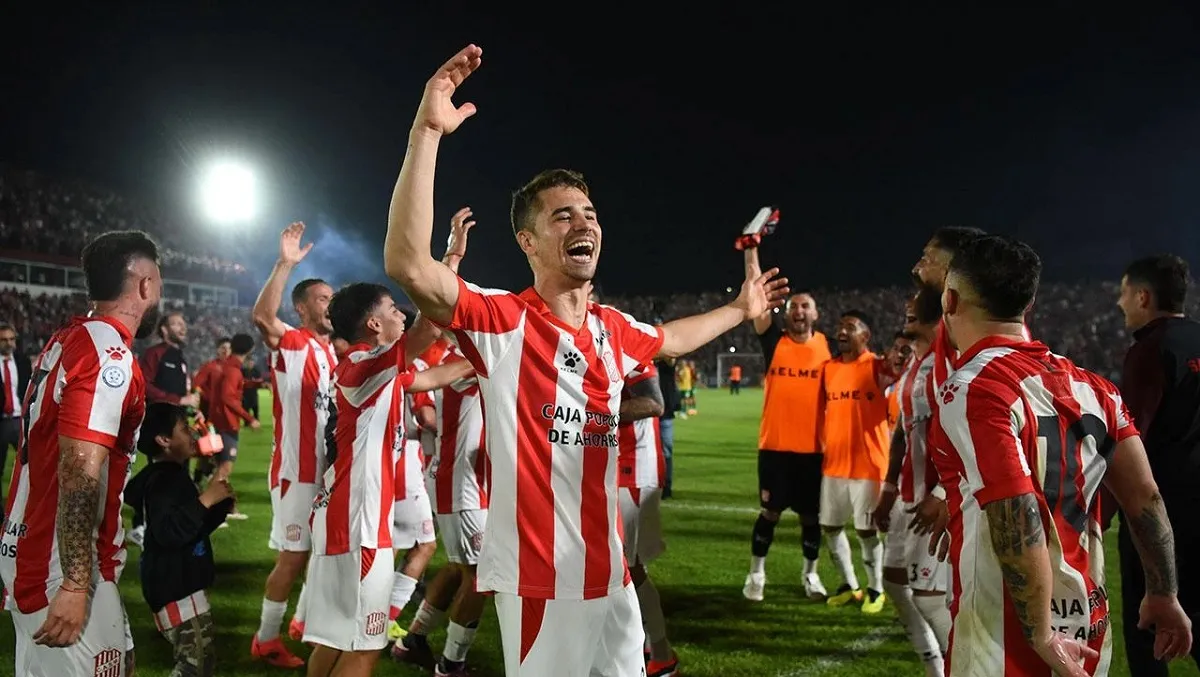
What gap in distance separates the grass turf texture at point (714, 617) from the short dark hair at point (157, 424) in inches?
86.1

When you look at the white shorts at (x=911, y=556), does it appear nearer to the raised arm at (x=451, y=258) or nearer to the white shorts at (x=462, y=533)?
the white shorts at (x=462, y=533)

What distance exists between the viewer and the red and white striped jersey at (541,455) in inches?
111

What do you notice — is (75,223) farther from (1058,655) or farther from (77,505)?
(1058,655)

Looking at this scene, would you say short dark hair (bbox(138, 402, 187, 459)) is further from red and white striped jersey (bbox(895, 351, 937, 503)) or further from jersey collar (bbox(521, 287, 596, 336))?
red and white striped jersey (bbox(895, 351, 937, 503))

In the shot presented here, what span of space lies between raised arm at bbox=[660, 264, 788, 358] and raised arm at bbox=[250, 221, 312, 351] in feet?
9.40

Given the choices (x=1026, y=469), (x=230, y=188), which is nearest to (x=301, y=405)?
(x=1026, y=469)

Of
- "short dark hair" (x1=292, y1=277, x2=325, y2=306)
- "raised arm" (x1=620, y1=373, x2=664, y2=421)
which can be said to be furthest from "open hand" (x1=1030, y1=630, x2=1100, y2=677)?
"short dark hair" (x1=292, y1=277, x2=325, y2=306)

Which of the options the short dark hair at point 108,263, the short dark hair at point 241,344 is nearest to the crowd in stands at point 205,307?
the short dark hair at point 241,344

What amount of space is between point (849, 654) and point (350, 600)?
11.7 feet

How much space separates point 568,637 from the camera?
2.78 metres

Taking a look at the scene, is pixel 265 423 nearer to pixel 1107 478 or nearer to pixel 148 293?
pixel 148 293

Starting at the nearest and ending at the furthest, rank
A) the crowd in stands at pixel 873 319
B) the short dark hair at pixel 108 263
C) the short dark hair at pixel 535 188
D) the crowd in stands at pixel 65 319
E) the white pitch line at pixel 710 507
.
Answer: the short dark hair at pixel 535 188, the short dark hair at pixel 108 263, the white pitch line at pixel 710 507, the crowd in stands at pixel 65 319, the crowd in stands at pixel 873 319

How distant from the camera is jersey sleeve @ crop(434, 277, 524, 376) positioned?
2777 mm

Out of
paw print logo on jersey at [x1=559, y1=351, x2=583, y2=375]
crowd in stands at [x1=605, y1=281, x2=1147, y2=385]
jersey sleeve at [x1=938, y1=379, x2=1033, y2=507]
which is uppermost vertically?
crowd in stands at [x1=605, y1=281, x2=1147, y2=385]
